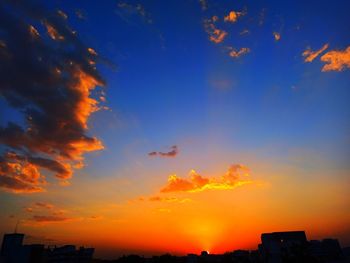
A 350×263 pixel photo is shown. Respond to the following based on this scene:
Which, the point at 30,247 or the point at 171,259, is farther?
the point at 171,259

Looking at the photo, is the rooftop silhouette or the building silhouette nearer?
the rooftop silhouette

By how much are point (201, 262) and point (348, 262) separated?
392 ft

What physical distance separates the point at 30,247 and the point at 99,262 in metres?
43.5

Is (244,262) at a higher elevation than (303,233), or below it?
below

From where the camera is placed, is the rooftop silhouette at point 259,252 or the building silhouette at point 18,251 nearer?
the rooftop silhouette at point 259,252

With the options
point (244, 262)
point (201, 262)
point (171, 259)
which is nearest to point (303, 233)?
point (244, 262)

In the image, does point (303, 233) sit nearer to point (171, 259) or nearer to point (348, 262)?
point (171, 259)

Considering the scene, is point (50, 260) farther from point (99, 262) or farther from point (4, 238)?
point (4, 238)

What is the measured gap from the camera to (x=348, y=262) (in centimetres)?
2019

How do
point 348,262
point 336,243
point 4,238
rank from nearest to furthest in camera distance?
→ point 348,262 → point 4,238 → point 336,243

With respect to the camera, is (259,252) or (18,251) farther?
(259,252)

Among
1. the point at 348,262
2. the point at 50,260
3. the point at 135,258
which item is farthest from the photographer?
the point at 135,258

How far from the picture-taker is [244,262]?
262 feet

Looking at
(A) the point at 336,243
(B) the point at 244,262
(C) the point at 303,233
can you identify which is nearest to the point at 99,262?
(B) the point at 244,262
